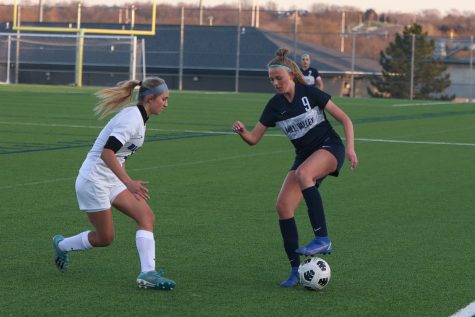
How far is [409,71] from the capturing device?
60906mm

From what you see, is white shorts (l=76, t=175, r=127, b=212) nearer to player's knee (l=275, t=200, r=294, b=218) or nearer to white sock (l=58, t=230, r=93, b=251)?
white sock (l=58, t=230, r=93, b=251)

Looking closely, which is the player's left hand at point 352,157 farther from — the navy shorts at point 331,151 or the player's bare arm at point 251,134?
the player's bare arm at point 251,134

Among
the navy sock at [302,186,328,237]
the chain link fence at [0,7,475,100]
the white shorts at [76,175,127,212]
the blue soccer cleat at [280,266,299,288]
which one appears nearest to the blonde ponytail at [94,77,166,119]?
the white shorts at [76,175,127,212]

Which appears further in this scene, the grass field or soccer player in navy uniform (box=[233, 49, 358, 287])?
soccer player in navy uniform (box=[233, 49, 358, 287])

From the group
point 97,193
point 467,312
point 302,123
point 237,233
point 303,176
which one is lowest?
point 237,233

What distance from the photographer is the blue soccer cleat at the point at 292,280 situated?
791cm

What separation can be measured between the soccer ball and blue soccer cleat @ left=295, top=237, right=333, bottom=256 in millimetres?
101

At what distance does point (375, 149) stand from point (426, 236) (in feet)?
36.1

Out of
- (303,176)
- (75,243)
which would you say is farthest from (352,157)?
(75,243)

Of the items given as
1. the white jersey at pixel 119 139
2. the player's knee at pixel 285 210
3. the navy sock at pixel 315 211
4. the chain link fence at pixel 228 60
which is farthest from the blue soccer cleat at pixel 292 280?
the chain link fence at pixel 228 60

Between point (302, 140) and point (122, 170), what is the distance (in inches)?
60.7

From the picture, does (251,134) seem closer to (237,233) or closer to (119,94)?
(119,94)

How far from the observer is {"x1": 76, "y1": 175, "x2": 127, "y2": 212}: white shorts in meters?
7.78

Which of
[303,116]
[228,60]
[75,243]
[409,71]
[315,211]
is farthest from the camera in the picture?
[228,60]
